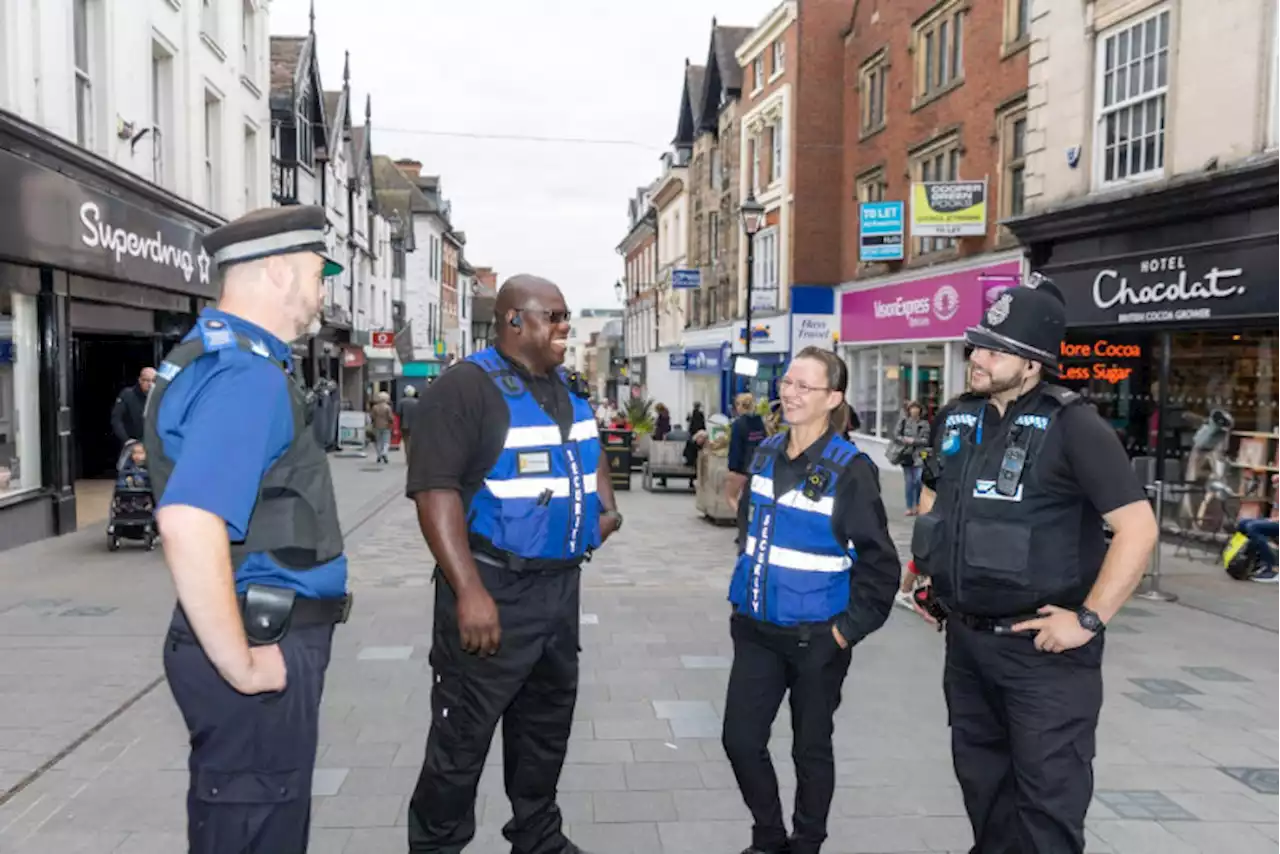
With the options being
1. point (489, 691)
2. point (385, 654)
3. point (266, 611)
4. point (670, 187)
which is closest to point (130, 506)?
point (385, 654)

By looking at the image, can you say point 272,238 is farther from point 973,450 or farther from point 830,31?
point 830,31

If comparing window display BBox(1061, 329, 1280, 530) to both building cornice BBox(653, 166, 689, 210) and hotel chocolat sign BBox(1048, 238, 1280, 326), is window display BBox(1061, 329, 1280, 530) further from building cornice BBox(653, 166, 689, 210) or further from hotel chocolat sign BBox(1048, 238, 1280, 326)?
building cornice BBox(653, 166, 689, 210)

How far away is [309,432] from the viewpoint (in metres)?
2.55

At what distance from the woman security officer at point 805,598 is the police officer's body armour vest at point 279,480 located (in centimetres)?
173

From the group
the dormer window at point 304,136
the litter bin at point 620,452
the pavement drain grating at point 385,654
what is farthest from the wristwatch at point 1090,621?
the dormer window at point 304,136

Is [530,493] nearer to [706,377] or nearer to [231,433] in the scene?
[231,433]

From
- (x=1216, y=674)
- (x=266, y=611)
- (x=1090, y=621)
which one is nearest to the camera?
(x=266, y=611)

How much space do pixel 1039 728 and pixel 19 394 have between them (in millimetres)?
11696

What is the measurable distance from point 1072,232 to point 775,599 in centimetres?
1199

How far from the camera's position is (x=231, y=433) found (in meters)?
2.28

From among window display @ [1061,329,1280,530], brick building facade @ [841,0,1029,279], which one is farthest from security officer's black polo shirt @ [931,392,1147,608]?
brick building facade @ [841,0,1029,279]

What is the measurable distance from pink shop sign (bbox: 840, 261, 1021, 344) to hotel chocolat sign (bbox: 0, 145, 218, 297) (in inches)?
467

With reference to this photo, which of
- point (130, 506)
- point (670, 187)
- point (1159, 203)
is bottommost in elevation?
point (130, 506)

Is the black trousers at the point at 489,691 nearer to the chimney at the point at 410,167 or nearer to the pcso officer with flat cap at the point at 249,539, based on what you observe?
the pcso officer with flat cap at the point at 249,539
